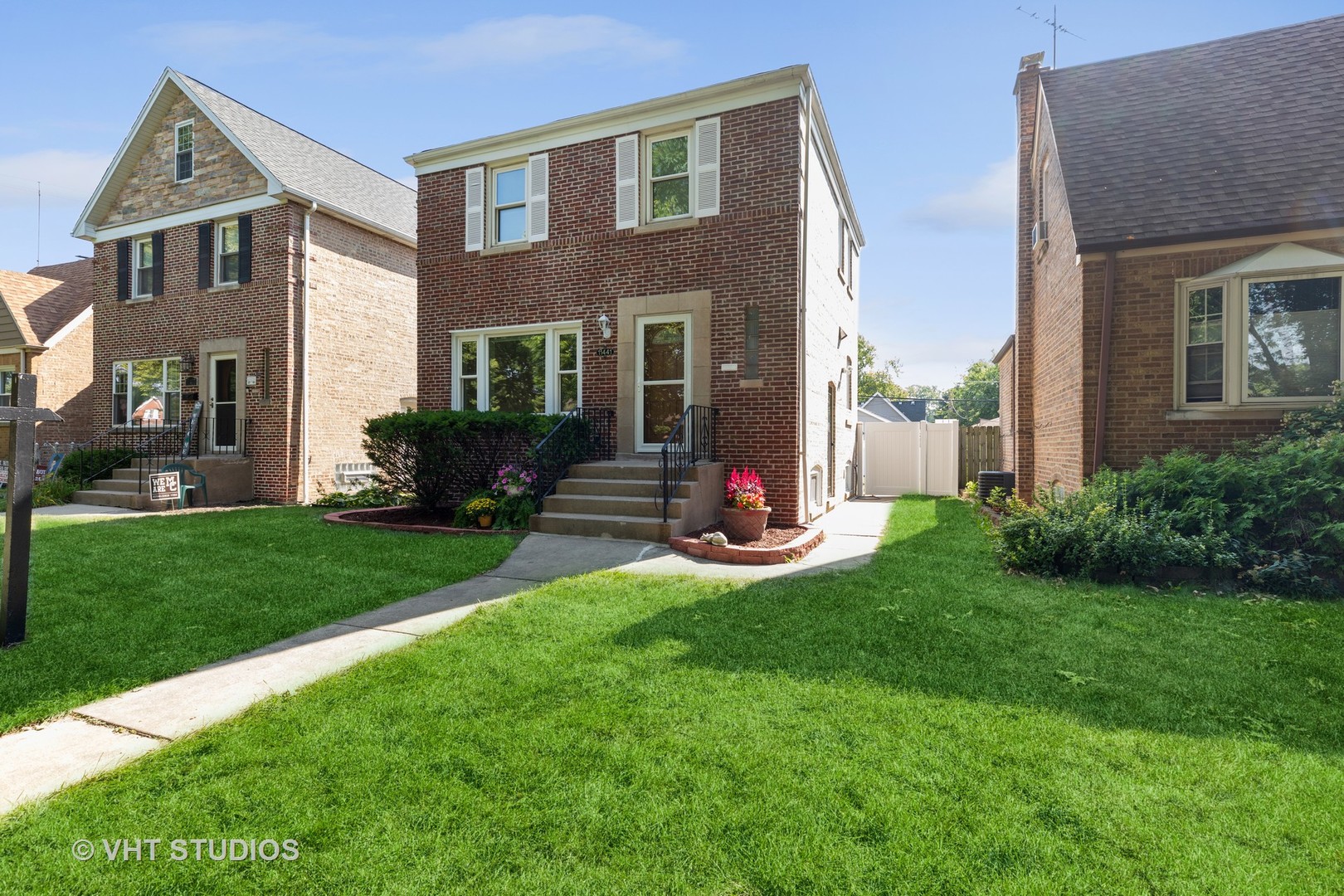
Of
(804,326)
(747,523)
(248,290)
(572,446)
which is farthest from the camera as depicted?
(248,290)

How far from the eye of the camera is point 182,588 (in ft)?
18.6

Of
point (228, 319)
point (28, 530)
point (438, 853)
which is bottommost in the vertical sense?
point (438, 853)

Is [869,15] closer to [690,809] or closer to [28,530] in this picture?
[690,809]

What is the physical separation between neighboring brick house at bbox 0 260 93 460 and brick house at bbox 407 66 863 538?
1486cm

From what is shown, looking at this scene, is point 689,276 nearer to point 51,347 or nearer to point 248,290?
point 248,290

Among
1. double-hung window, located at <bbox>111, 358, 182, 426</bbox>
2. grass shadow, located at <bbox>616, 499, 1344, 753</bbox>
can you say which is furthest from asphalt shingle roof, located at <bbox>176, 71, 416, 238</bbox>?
grass shadow, located at <bbox>616, 499, 1344, 753</bbox>

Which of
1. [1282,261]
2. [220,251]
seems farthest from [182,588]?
[220,251]

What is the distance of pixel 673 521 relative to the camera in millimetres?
7883

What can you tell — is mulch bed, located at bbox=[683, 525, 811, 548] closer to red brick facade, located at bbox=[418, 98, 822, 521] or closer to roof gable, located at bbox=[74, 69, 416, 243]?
red brick facade, located at bbox=[418, 98, 822, 521]

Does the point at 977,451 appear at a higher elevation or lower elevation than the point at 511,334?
lower

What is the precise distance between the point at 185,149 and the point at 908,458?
1862 cm

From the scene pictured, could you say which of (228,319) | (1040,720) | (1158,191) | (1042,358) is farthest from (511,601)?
(228,319)

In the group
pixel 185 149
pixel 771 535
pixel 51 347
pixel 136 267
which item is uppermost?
pixel 185 149

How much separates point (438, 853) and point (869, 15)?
9530mm
